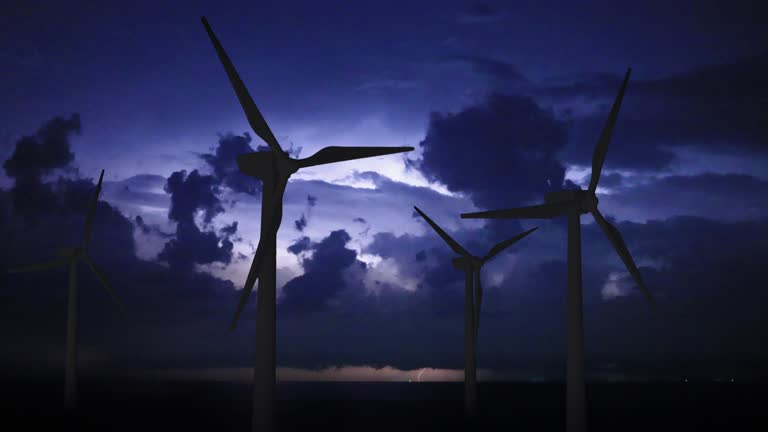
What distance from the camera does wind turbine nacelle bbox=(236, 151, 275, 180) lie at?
36.1 m

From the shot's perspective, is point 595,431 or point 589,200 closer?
Answer: point 589,200

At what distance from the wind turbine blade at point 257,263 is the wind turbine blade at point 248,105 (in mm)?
2275

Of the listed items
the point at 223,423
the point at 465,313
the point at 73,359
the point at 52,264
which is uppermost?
the point at 52,264

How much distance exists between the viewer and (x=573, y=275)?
1622 inches

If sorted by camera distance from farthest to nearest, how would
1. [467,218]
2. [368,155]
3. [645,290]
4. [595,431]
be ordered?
→ [595,431] → [467,218] → [645,290] → [368,155]

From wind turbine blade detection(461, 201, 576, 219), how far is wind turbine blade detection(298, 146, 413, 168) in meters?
14.0

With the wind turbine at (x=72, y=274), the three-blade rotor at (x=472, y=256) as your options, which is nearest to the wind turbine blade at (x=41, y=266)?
the wind turbine at (x=72, y=274)

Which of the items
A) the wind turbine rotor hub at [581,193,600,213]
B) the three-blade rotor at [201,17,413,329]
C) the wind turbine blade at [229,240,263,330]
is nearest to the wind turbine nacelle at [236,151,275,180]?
the three-blade rotor at [201,17,413,329]

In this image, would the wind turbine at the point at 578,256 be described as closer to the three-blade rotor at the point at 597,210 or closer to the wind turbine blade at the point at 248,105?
the three-blade rotor at the point at 597,210

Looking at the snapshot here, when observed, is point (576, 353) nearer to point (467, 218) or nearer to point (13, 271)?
point (467, 218)

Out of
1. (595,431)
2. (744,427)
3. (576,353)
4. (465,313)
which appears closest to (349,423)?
(465,313)

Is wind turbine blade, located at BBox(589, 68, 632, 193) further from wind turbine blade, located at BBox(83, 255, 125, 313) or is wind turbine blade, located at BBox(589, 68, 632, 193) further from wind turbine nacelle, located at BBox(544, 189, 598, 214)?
wind turbine blade, located at BBox(83, 255, 125, 313)

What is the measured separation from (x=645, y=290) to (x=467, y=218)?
50.6 feet

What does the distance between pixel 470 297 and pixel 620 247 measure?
2046cm
